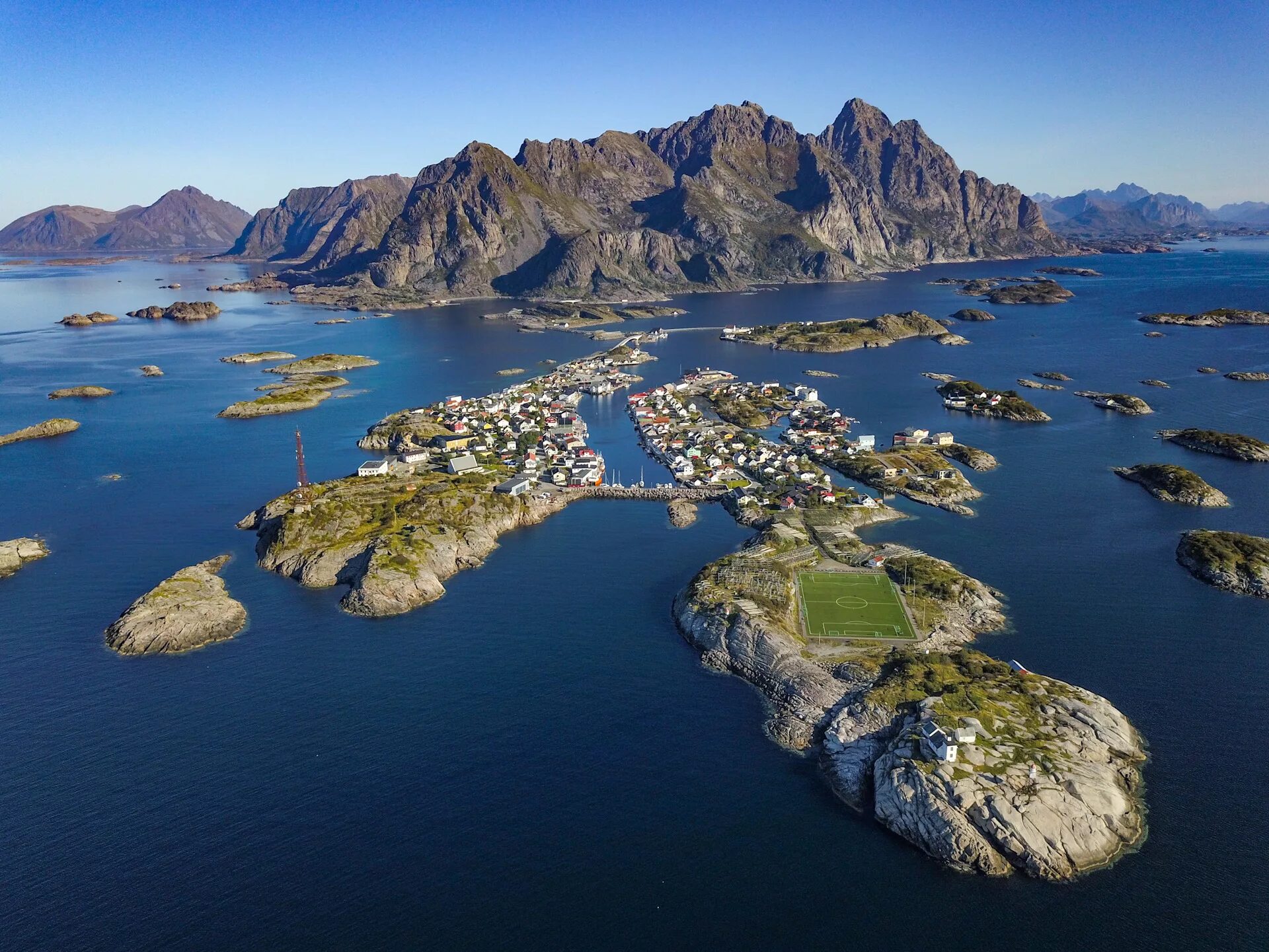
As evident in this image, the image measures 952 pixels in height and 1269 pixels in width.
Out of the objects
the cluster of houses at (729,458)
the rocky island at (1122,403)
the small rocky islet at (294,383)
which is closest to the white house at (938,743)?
the cluster of houses at (729,458)

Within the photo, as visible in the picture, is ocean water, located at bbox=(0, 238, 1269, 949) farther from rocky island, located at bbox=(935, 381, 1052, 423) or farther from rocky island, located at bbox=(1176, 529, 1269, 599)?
rocky island, located at bbox=(935, 381, 1052, 423)

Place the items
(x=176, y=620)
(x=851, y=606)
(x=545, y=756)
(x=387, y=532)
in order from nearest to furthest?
(x=545, y=756) → (x=176, y=620) → (x=851, y=606) → (x=387, y=532)

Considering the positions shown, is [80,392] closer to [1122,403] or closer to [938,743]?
[938,743]

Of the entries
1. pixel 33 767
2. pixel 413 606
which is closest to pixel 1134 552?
pixel 413 606

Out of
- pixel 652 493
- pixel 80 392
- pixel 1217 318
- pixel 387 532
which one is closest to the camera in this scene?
pixel 387 532

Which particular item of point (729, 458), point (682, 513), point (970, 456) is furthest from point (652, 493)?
point (970, 456)

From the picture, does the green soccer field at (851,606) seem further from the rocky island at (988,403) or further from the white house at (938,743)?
the rocky island at (988,403)

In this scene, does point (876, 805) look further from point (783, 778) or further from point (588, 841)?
point (588, 841)
